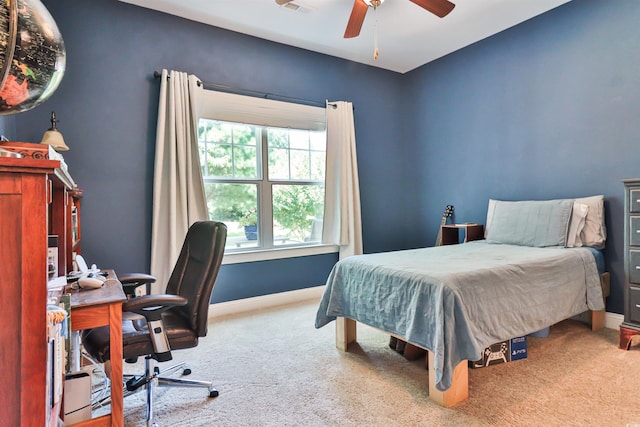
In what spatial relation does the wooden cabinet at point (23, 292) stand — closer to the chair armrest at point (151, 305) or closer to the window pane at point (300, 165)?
the chair armrest at point (151, 305)

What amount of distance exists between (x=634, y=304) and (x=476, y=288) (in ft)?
4.61

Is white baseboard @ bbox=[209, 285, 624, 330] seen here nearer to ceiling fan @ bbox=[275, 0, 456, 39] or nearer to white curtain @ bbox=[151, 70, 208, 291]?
white curtain @ bbox=[151, 70, 208, 291]

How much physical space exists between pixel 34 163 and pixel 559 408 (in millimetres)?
2344

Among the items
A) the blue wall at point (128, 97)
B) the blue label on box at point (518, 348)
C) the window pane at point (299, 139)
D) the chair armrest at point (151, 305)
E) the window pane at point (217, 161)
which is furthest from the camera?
the window pane at point (299, 139)

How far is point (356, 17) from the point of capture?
271 centimetres

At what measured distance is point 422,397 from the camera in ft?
6.17

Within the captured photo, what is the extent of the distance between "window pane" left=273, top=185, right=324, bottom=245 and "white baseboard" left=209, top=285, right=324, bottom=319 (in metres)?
0.58

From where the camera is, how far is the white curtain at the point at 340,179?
3994 mm

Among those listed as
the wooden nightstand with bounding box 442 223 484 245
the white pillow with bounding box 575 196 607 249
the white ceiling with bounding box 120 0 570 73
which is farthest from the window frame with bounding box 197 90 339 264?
the white pillow with bounding box 575 196 607 249

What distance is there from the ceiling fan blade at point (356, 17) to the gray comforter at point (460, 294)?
1869mm

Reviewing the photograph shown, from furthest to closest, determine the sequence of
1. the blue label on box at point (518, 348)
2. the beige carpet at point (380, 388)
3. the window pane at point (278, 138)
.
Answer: the window pane at point (278, 138) < the blue label on box at point (518, 348) < the beige carpet at point (380, 388)

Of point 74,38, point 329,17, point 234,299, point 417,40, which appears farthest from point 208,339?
point 417,40

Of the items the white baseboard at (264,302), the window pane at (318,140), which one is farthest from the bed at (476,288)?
the window pane at (318,140)

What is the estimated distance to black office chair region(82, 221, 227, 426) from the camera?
5.26 ft
